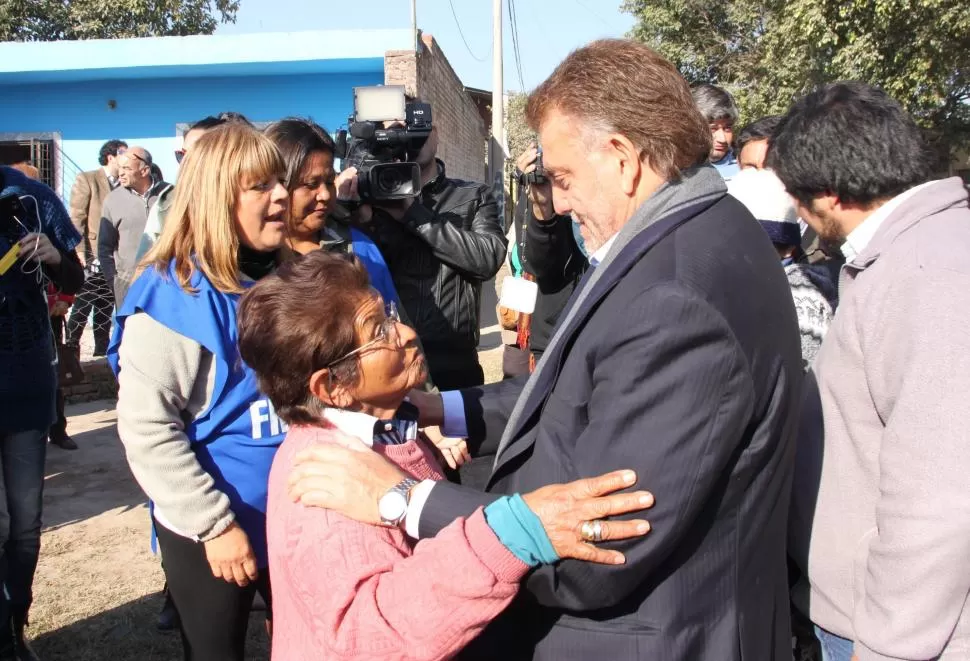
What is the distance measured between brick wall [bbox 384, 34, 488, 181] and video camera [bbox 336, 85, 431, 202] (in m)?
3.44

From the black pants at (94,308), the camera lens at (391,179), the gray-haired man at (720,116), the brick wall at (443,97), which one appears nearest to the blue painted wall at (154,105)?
the brick wall at (443,97)

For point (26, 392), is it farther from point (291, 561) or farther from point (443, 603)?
point (443, 603)

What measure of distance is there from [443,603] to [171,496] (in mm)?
1029

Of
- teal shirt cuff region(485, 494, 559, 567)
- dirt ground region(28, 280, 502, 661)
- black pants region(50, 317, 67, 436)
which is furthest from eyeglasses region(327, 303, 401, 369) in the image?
black pants region(50, 317, 67, 436)

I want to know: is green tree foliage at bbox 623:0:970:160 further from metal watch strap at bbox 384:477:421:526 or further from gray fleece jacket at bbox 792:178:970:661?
metal watch strap at bbox 384:477:421:526

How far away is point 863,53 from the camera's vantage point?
1127 cm

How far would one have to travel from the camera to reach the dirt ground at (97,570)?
11.1ft

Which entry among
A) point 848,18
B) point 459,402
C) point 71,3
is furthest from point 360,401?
point 71,3

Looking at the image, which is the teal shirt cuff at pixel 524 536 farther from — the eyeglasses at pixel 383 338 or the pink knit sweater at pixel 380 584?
the eyeglasses at pixel 383 338

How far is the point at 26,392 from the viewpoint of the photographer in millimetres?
3014

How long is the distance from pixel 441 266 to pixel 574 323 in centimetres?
195

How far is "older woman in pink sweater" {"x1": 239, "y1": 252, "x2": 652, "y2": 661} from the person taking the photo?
1.26 meters

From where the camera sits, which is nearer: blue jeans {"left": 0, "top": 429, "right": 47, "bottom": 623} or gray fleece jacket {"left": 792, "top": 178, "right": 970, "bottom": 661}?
gray fleece jacket {"left": 792, "top": 178, "right": 970, "bottom": 661}

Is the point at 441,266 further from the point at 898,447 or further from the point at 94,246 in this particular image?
the point at 94,246
